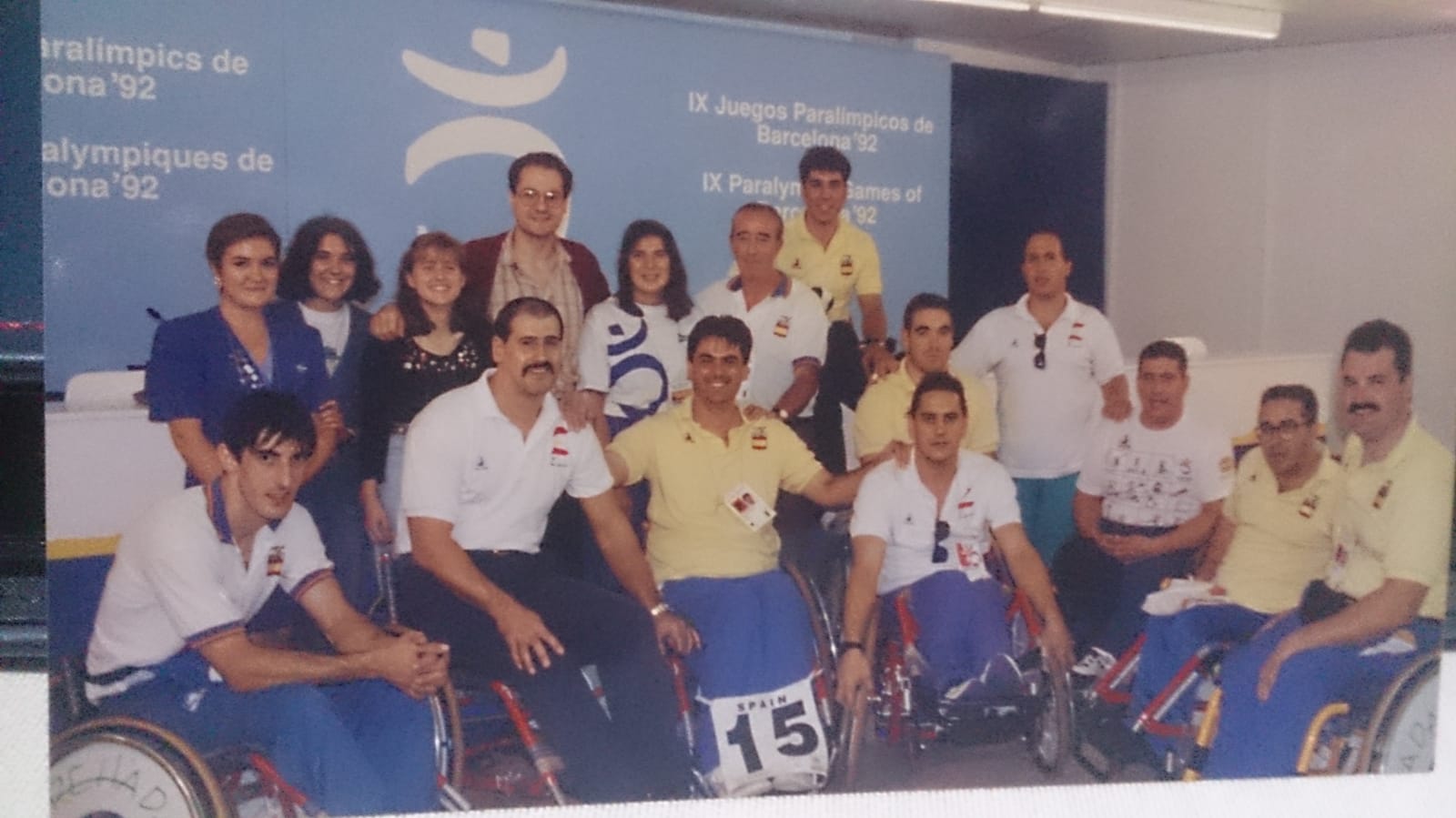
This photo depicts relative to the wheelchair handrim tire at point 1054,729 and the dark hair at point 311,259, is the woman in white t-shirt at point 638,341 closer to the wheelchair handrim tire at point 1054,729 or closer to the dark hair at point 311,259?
the dark hair at point 311,259

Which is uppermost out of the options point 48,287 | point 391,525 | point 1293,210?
point 1293,210

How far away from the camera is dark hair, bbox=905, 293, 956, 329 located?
249 cm

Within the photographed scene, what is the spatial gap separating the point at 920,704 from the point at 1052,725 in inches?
13.4

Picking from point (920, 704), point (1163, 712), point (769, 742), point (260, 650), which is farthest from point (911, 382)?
point (260, 650)

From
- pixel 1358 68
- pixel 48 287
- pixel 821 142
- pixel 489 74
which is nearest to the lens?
pixel 48 287

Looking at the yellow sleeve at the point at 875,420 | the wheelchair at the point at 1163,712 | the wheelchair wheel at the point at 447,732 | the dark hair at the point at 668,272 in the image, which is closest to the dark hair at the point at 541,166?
the dark hair at the point at 668,272

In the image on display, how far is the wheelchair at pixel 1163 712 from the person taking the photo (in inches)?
101

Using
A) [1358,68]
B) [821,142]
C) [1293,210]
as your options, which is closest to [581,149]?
[821,142]

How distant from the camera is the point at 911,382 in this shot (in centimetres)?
248

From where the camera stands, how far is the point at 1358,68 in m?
2.62

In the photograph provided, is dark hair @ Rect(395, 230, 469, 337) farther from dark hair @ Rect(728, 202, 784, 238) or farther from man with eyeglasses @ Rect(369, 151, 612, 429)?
dark hair @ Rect(728, 202, 784, 238)

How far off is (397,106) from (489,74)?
0.20m

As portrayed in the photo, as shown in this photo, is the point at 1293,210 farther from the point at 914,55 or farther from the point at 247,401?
the point at 247,401

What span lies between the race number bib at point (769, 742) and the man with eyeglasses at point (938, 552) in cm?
19
